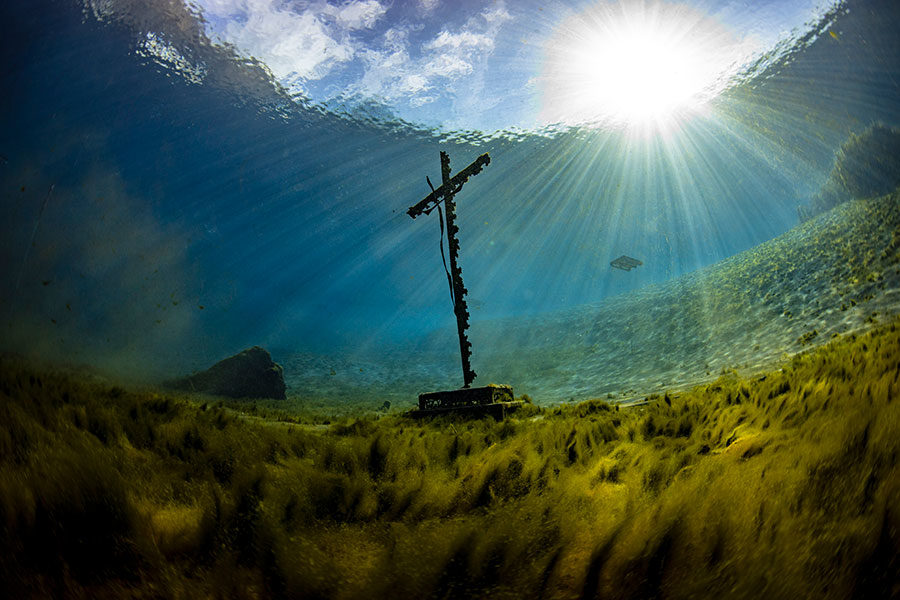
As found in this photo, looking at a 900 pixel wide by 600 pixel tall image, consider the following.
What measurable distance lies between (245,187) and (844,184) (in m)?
44.9

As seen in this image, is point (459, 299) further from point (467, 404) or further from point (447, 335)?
point (447, 335)

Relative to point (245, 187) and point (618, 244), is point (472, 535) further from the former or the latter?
point (618, 244)

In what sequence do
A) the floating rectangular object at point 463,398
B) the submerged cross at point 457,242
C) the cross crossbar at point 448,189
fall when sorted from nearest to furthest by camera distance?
1. the floating rectangular object at point 463,398
2. the submerged cross at point 457,242
3. the cross crossbar at point 448,189

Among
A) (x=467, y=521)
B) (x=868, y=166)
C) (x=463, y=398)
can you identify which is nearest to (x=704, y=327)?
(x=463, y=398)

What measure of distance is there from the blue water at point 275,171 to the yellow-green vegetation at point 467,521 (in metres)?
11.3

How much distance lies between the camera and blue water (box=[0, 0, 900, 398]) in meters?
18.8

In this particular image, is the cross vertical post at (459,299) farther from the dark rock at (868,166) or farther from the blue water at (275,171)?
the dark rock at (868,166)

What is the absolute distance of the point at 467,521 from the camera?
4.23ft

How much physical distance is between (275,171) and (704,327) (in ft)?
102

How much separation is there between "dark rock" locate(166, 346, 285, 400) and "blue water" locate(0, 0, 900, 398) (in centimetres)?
342

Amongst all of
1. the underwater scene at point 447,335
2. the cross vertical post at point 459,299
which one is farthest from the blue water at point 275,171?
the cross vertical post at point 459,299

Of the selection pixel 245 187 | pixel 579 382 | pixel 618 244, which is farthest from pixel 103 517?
pixel 618 244

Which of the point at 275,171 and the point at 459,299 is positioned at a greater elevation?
the point at 275,171

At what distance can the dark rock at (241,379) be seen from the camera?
49.0 ft
